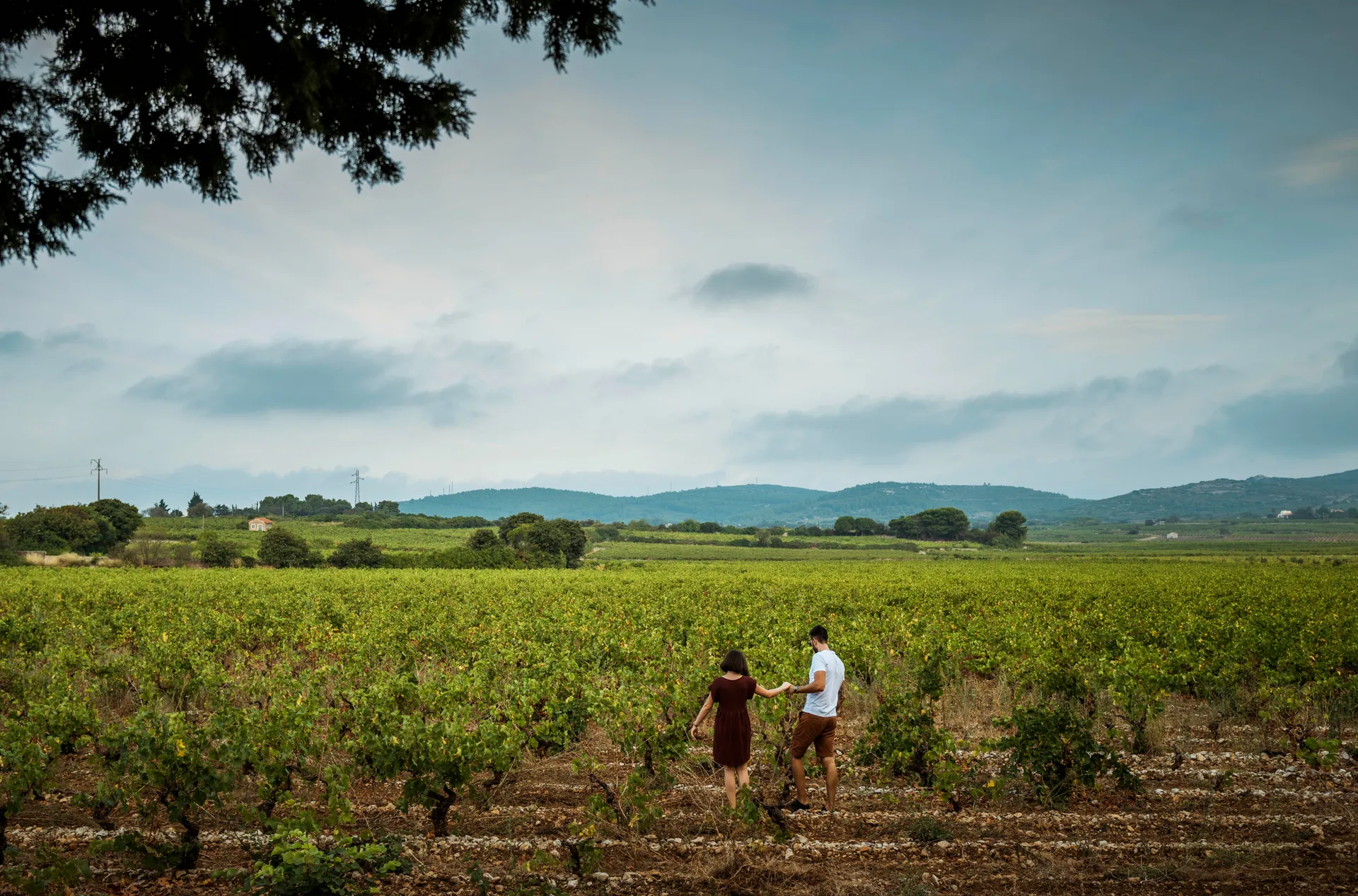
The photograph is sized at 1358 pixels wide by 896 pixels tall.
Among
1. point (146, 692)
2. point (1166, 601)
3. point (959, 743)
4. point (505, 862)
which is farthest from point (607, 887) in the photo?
point (1166, 601)

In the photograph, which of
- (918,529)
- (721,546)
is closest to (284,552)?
(721,546)

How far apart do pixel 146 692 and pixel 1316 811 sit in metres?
16.9

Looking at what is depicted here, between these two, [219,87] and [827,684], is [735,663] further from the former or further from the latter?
[219,87]

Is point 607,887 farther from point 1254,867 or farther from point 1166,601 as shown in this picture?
point 1166,601

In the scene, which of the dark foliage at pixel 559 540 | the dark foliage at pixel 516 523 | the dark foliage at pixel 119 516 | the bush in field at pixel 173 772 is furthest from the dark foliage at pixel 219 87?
the dark foliage at pixel 119 516

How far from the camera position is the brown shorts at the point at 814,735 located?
8.62 metres

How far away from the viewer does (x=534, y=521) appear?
271ft

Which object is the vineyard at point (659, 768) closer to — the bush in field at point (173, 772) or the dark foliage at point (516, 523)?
the bush in field at point (173, 772)

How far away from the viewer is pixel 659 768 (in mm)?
8930

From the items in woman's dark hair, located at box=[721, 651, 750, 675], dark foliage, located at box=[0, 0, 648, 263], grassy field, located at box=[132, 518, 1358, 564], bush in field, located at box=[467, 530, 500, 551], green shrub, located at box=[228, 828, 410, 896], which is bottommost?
grassy field, located at box=[132, 518, 1358, 564]

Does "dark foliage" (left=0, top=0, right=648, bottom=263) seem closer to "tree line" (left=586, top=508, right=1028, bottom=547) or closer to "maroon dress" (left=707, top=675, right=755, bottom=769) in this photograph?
"maroon dress" (left=707, top=675, right=755, bottom=769)

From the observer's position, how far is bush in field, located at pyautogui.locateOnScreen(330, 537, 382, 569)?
6631cm

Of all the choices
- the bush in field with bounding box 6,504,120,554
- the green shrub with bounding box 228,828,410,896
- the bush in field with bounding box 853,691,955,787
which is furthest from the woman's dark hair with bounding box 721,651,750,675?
the bush in field with bounding box 6,504,120,554

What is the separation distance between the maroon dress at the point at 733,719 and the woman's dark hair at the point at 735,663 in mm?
89
